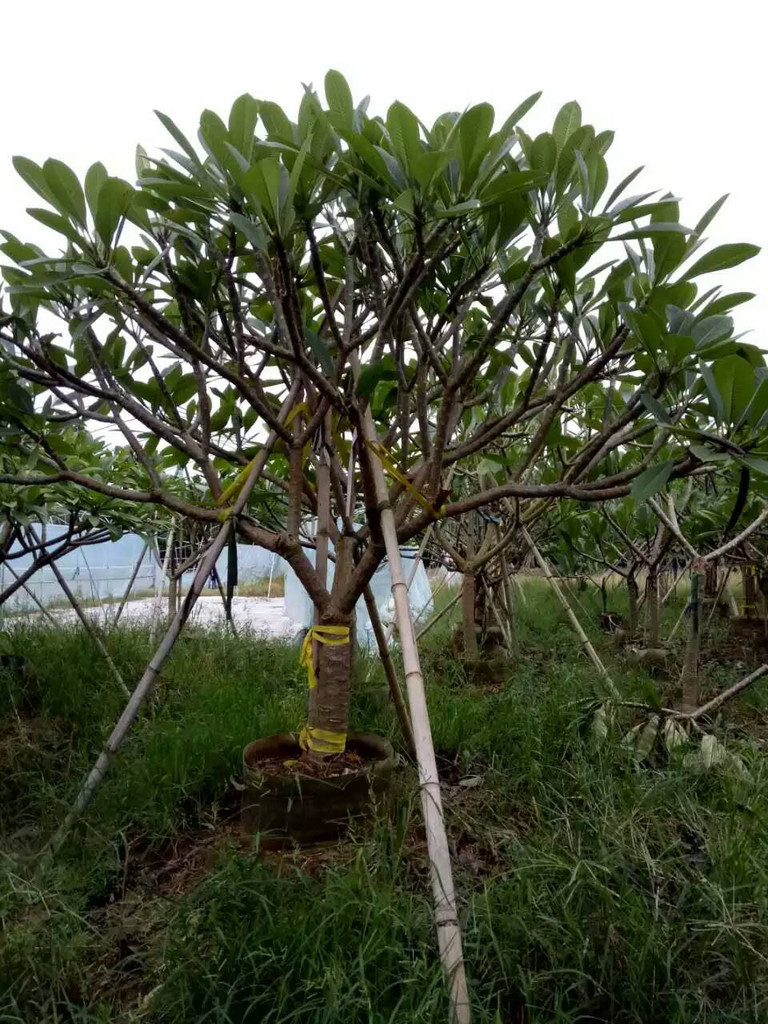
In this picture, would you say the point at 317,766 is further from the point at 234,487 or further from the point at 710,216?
the point at 710,216

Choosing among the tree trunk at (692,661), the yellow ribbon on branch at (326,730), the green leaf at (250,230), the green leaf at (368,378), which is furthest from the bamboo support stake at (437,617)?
the green leaf at (250,230)

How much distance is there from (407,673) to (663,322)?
751 millimetres

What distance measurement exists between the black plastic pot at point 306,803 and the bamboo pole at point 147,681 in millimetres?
282

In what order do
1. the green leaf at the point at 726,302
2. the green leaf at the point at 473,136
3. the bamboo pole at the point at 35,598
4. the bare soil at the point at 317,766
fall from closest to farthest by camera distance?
1. the green leaf at the point at 473,136
2. the green leaf at the point at 726,302
3. the bare soil at the point at 317,766
4. the bamboo pole at the point at 35,598

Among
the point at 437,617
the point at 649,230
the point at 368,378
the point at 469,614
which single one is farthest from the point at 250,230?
the point at 437,617

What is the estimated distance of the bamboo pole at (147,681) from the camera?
1.46 m

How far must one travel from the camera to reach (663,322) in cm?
118

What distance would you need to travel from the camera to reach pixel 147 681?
4.95 ft

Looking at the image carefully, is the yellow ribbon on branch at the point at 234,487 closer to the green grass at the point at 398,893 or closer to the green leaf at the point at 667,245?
the green grass at the point at 398,893

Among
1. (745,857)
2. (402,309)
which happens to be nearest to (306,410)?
(402,309)

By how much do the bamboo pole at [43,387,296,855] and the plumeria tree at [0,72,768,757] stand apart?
6 centimetres

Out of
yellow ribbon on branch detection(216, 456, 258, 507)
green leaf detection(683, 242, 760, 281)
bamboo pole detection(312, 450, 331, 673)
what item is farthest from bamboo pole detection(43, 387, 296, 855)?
green leaf detection(683, 242, 760, 281)

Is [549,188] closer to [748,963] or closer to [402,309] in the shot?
[402,309]

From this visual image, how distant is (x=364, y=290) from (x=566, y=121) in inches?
26.6
